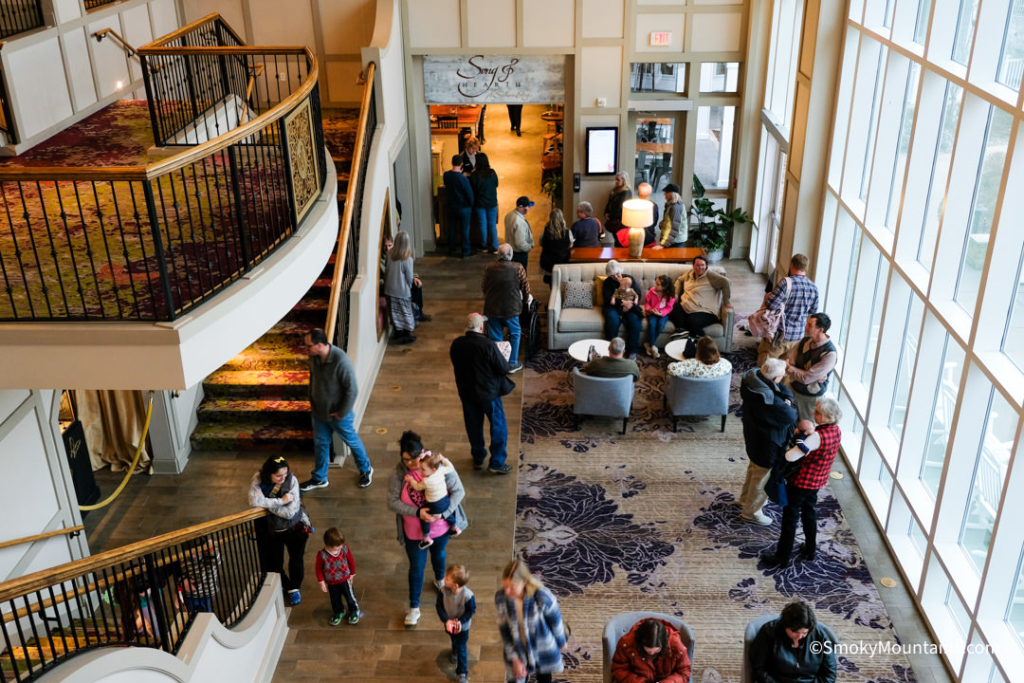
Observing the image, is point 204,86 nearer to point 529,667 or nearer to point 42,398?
point 42,398

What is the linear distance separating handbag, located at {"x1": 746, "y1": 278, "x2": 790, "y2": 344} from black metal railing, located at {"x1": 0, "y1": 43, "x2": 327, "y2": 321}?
4.58m

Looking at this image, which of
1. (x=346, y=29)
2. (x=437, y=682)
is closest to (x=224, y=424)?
(x=437, y=682)

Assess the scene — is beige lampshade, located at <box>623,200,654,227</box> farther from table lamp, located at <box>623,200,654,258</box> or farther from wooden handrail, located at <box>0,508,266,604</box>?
wooden handrail, located at <box>0,508,266,604</box>

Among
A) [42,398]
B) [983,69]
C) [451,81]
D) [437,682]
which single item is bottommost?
[437,682]

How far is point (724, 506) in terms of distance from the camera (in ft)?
27.5

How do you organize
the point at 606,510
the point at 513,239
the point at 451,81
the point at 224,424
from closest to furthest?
the point at 606,510
the point at 224,424
the point at 513,239
the point at 451,81

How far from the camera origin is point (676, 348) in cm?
1028

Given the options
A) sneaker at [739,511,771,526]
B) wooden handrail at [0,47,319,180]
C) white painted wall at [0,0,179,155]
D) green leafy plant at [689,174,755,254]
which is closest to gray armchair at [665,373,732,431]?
sneaker at [739,511,771,526]

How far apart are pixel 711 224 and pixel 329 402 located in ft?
23.7

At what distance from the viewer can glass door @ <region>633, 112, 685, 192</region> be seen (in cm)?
1356

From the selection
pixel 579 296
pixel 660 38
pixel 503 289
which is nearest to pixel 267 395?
pixel 503 289

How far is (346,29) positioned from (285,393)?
5579 mm

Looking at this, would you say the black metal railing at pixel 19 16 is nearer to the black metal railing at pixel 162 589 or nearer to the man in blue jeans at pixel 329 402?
the man in blue jeans at pixel 329 402

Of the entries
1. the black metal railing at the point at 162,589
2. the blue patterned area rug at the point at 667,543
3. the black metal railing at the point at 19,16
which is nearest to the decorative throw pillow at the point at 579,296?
the blue patterned area rug at the point at 667,543
